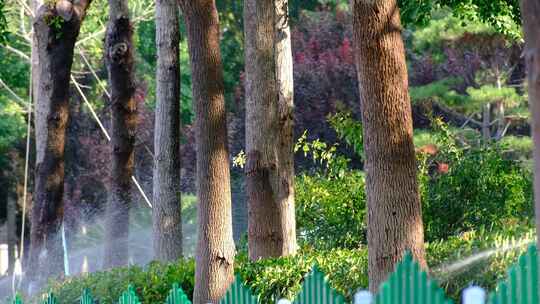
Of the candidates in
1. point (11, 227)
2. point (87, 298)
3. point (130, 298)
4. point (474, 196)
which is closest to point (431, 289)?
point (130, 298)

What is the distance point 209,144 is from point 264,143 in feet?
4.65

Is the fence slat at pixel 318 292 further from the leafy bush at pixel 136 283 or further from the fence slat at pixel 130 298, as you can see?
the leafy bush at pixel 136 283

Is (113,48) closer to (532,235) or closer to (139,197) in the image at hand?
(532,235)

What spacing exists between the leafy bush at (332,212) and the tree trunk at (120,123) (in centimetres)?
270

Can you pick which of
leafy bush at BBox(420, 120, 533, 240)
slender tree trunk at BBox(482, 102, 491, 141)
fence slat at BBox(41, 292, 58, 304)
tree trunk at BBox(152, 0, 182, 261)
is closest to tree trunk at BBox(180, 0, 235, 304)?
fence slat at BBox(41, 292, 58, 304)

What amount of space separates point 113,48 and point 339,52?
14.1m

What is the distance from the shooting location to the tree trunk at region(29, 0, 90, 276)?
51.1ft

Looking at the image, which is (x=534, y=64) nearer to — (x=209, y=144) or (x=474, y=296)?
(x=474, y=296)

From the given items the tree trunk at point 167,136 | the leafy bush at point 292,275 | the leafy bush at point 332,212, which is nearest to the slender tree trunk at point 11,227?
the tree trunk at point 167,136

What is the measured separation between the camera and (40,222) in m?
16.0

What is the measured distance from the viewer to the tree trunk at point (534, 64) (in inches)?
177

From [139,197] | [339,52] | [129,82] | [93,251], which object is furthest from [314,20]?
[129,82]

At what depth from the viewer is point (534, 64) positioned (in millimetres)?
4547

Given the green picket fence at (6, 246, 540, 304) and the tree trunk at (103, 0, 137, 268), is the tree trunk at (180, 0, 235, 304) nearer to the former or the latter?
the green picket fence at (6, 246, 540, 304)
